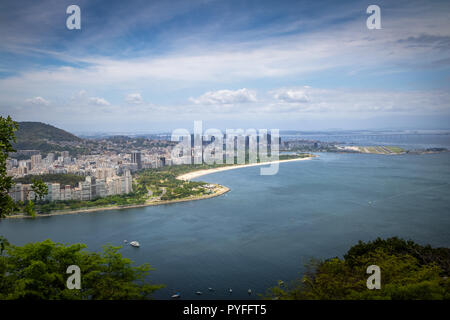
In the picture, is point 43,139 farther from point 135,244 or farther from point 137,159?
point 135,244

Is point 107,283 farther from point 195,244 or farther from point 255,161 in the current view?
point 255,161

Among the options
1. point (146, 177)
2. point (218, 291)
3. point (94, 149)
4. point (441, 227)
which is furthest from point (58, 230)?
point (94, 149)

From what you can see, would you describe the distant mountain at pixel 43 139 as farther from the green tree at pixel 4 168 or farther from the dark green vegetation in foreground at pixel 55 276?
the green tree at pixel 4 168

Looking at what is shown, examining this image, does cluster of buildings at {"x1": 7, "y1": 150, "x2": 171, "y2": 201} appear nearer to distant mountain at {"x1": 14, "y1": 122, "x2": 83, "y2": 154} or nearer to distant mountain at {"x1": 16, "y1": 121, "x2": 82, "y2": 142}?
distant mountain at {"x1": 14, "y1": 122, "x2": 83, "y2": 154}

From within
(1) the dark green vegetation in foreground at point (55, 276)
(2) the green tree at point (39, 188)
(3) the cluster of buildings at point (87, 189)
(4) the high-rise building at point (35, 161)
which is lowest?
(3) the cluster of buildings at point (87, 189)

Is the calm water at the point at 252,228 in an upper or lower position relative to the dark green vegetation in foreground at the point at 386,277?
lower

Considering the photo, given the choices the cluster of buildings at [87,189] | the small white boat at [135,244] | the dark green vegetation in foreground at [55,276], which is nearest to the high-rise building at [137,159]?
the cluster of buildings at [87,189]
